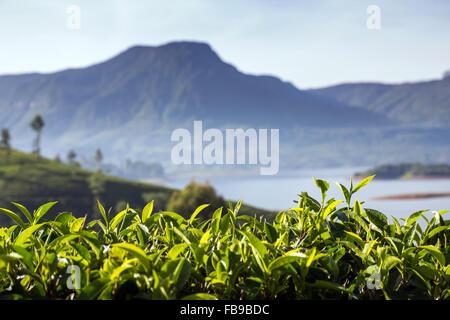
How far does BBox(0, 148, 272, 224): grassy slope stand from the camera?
1515 inches

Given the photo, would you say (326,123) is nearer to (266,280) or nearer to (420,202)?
(420,202)

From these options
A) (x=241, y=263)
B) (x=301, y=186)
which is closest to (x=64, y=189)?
(x=241, y=263)

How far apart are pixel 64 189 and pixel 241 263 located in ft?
140

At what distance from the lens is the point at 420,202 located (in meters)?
103

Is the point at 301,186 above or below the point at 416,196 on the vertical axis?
above

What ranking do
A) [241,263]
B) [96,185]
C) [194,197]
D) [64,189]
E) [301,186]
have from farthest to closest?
[301,186]
[96,185]
[64,189]
[194,197]
[241,263]

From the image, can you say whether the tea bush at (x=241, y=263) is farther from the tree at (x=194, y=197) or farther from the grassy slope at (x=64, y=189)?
the grassy slope at (x=64, y=189)

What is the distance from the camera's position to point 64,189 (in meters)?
40.6

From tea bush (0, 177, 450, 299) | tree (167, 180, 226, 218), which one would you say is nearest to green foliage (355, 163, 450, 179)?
tree (167, 180, 226, 218)

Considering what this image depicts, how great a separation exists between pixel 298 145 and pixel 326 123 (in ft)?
70.1

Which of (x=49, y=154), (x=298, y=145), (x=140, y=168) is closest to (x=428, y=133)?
(x=298, y=145)

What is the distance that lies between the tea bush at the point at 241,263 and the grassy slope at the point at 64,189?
1403 inches

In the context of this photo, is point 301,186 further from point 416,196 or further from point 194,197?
point 194,197
